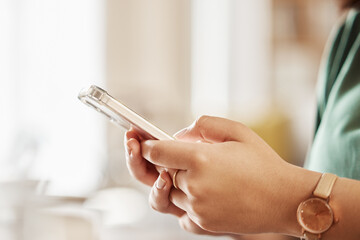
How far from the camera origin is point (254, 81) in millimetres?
3082

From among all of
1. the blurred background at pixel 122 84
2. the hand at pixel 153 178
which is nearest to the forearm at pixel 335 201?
the hand at pixel 153 178

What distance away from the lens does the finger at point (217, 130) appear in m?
0.50

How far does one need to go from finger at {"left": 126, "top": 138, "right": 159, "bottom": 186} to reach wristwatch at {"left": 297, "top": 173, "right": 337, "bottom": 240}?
17 centimetres

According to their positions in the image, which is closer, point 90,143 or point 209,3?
point 90,143

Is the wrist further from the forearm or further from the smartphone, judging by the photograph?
the smartphone

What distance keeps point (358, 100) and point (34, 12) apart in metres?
1.54

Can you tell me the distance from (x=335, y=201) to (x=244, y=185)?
9 centimetres

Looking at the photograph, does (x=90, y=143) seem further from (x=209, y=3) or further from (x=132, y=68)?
(x=209, y=3)

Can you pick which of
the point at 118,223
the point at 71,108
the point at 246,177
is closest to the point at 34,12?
the point at 71,108

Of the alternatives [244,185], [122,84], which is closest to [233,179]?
[244,185]

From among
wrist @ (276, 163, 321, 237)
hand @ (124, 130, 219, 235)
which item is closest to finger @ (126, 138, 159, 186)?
hand @ (124, 130, 219, 235)

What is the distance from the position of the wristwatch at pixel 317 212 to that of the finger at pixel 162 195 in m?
0.13

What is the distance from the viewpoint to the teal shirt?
2.10ft

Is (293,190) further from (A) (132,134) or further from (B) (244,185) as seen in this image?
(A) (132,134)
